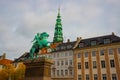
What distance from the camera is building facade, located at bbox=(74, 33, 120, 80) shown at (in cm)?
4059

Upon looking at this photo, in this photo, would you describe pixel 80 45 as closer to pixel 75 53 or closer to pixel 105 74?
pixel 75 53

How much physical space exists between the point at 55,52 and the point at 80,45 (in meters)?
9.84

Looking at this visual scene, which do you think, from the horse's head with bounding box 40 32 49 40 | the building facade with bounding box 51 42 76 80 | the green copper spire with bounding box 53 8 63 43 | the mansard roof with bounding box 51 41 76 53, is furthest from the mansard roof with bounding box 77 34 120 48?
the horse's head with bounding box 40 32 49 40

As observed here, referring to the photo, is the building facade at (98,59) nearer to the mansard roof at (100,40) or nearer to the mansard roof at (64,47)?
the mansard roof at (100,40)

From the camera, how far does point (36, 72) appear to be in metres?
14.0

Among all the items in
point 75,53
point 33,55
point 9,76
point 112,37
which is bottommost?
point 9,76

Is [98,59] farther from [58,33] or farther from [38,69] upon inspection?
[58,33]

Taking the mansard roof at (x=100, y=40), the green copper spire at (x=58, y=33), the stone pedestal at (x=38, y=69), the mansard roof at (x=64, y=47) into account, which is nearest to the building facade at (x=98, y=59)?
the mansard roof at (x=100, y=40)

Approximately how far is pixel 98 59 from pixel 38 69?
1251 inches

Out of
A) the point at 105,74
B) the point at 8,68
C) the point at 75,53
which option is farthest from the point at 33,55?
the point at 8,68

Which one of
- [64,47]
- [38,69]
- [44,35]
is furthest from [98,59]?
[38,69]

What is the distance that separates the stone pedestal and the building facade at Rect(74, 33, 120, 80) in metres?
30.3

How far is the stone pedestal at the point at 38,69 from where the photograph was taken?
13700mm

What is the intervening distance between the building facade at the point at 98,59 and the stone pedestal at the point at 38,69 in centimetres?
3033
